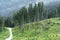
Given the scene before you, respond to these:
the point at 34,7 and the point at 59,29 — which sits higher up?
the point at 34,7

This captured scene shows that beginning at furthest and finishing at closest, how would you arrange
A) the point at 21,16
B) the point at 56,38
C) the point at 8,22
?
the point at 8,22 → the point at 21,16 → the point at 56,38

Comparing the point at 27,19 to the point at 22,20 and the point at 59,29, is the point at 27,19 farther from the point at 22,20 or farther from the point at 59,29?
the point at 59,29

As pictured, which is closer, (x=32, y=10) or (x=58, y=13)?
(x=32, y=10)

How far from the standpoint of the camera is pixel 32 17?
451 ft

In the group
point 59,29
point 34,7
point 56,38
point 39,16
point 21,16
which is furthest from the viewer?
point 39,16

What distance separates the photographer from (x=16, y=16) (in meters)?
138

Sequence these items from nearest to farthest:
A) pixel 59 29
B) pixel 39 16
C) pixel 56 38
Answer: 1. pixel 56 38
2. pixel 59 29
3. pixel 39 16

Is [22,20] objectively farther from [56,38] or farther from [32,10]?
[56,38]

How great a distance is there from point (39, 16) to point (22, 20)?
23.4 meters

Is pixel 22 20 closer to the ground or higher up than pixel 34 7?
closer to the ground

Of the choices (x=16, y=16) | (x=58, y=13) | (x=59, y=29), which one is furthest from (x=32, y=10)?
(x=59, y=29)

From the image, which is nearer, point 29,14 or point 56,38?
point 56,38

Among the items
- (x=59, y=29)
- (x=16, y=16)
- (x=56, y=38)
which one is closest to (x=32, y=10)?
(x=16, y=16)

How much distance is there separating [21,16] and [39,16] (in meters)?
26.1
